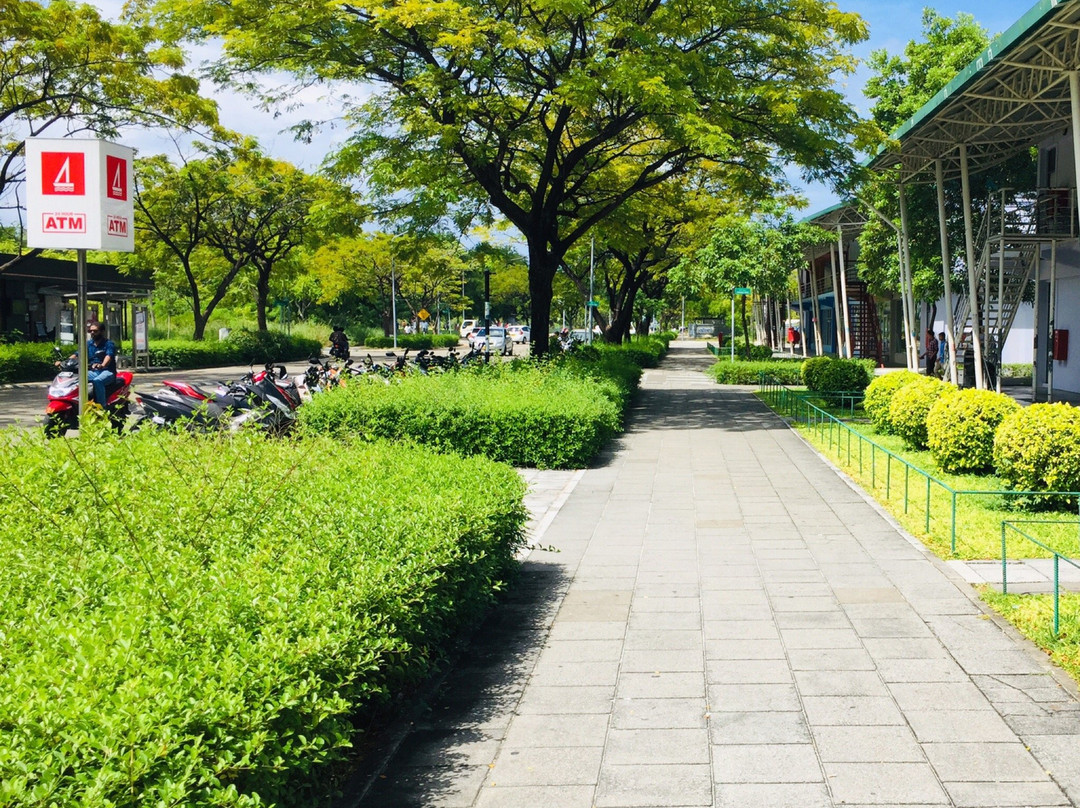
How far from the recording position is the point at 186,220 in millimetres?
42344

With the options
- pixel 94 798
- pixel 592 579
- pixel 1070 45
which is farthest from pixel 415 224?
pixel 94 798

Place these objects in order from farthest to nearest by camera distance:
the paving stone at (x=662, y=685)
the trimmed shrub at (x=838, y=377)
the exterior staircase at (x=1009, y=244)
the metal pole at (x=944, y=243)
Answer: the trimmed shrub at (x=838, y=377) < the metal pole at (x=944, y=243) < the exterior staircase at (x=1009, y=244) < the paving stone at (x=662, y=685)

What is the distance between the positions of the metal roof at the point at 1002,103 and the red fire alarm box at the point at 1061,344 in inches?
177

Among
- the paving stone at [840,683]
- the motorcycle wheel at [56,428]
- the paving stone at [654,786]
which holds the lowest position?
the paving stone at [654,786]

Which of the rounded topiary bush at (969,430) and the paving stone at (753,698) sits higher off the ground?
the rounded topiary bush at (969,430)

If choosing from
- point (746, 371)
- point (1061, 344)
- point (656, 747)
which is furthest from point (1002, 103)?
point (656, 747)

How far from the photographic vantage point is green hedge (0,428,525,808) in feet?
10.1

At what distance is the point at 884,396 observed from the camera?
18.5m

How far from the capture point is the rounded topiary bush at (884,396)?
18281 mm

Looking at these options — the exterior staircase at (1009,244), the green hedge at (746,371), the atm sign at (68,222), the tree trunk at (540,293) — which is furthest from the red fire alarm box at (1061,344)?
the atm sign at (68,222)

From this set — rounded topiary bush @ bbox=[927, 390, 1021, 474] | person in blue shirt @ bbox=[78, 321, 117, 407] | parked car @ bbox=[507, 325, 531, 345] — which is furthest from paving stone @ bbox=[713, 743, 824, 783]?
parked car @ bbox=[507, 325, 531, 345]

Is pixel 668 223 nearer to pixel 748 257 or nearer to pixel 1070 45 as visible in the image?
pixel 748 257

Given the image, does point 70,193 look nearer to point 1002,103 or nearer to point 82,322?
point 82,322

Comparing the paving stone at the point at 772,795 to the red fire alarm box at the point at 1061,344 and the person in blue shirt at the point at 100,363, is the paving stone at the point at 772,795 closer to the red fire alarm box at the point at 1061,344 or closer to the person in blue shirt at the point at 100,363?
the person in blue shirt at the point at 100,363
